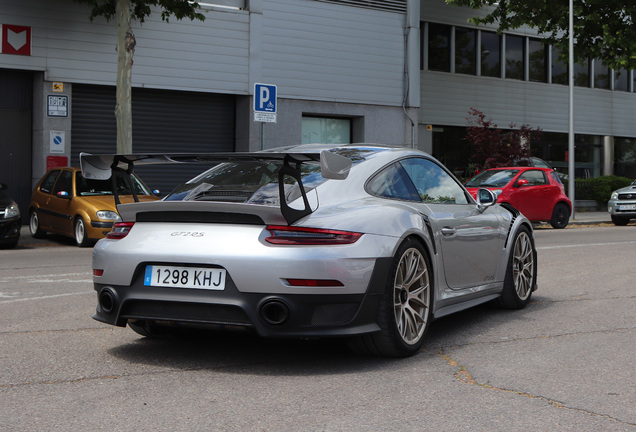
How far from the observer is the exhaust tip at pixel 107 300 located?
535 cm

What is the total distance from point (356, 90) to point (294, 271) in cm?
2108

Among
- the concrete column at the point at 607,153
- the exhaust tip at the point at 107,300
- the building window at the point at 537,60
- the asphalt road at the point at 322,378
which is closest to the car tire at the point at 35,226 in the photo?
the asphalt road at the point at 322,378

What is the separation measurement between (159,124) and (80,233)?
8.05m

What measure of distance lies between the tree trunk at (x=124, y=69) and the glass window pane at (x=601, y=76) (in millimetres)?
24490

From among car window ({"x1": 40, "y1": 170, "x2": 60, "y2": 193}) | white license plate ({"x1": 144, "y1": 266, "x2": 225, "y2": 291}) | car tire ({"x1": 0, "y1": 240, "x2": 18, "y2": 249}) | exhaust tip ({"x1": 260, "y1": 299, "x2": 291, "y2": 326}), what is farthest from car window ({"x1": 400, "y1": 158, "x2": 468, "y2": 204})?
car window ({"x1": 40, "y1": 170, "x2": 60, "y2": 193})

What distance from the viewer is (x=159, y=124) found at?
22969mm

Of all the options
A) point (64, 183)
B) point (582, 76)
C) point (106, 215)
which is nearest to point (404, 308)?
point (106, 215)

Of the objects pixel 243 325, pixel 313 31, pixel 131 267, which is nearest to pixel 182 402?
pixel 243 325

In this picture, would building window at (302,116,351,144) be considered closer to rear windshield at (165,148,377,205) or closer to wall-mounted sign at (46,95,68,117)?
wall-mounted sign at (46,95,68,117)

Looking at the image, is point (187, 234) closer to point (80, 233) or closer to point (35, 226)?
point (80, 233)

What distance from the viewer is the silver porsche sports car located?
16.5ft

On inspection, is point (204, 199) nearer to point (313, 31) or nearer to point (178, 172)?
point (178, 172)

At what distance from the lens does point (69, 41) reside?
21000mm

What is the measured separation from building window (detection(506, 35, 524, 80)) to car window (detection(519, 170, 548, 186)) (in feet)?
42.6
